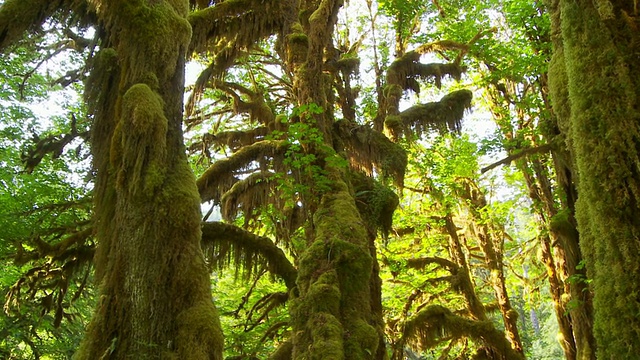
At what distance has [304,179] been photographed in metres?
8.69

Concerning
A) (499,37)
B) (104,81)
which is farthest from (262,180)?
(499,37)

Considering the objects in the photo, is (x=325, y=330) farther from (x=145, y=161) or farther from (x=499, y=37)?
(x=499, y=37)

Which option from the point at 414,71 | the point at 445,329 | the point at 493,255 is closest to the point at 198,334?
the point at 445,329

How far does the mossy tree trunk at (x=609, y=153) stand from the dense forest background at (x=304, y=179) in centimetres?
1

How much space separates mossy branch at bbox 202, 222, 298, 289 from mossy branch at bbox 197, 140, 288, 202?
1.71 meters

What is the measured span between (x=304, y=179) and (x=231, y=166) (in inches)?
76.6

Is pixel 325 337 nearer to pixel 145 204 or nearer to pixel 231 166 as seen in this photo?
pixel 145 204

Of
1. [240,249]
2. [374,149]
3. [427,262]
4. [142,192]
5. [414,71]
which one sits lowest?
[142,192]

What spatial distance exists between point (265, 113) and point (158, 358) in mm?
8446

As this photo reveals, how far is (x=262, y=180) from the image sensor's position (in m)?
10.2

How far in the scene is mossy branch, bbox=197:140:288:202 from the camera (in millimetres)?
9703

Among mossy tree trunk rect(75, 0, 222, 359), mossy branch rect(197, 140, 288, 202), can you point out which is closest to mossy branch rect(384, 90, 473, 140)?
mossy branch rect(197, 140, 288, 202)

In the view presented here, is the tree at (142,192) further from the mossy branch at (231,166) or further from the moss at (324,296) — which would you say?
the mossy branch at (231,166)

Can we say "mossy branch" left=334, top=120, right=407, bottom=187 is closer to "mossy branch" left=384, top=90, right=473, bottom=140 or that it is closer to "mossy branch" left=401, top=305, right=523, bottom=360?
"mossy branch" left=384, top=90, right=473, bottom=140
